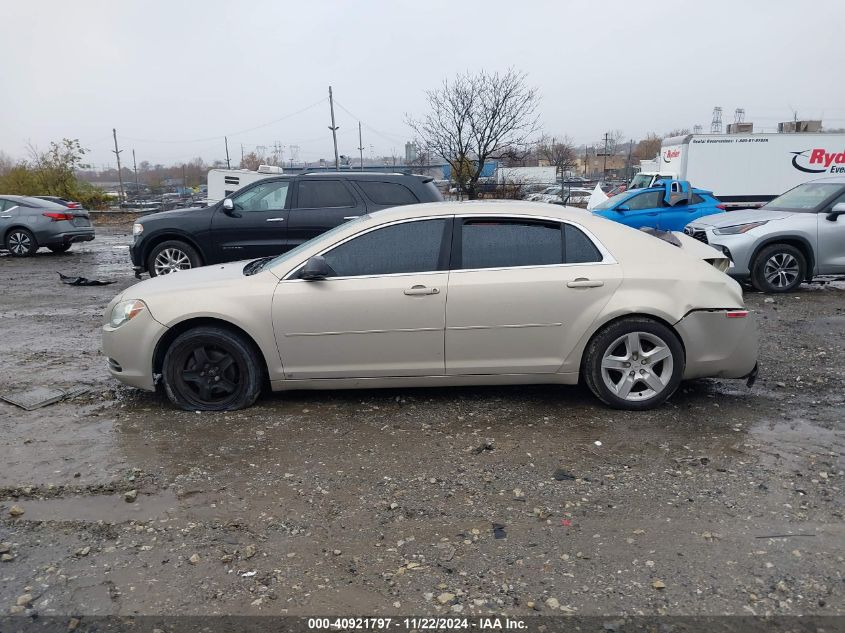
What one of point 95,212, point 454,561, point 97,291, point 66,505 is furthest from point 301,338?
point 95,212

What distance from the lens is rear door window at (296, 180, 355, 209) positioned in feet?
31.1

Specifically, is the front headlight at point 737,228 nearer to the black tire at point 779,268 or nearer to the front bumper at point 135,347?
the black tire at point 779,268

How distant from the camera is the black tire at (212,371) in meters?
4.66

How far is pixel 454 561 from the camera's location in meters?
2.95

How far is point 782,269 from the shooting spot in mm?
9109

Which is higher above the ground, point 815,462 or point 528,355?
point 528,355

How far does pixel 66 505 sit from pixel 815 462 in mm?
4447

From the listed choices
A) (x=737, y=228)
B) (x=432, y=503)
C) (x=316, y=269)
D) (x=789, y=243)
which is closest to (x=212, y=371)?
(x=316, y=269)

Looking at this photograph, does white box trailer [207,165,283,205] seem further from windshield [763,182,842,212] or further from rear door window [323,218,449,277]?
rear door window [323,218,449,277]

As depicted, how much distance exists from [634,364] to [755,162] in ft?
63.9

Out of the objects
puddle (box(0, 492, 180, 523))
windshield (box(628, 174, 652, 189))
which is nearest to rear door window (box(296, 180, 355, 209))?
puddle (box(0, 492, 180, 523))

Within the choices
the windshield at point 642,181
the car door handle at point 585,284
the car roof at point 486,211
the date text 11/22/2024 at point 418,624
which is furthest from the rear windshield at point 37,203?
the windshield at point 642,181

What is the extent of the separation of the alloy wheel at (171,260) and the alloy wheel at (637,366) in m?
7.62

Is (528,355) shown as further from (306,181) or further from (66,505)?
(306,181)
